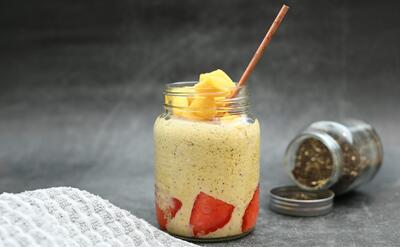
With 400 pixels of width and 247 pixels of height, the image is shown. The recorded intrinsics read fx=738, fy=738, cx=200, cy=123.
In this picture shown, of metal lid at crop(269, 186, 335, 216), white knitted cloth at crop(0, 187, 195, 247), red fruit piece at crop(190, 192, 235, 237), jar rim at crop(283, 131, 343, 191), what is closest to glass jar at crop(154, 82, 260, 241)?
red fruit piece at crop(190, 192, 235, 237)

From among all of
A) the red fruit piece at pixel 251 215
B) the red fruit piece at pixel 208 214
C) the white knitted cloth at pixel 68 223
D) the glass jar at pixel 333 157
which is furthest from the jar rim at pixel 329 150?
the white knitted cloth at pixel 68 223

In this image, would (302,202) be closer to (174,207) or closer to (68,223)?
(174,207)

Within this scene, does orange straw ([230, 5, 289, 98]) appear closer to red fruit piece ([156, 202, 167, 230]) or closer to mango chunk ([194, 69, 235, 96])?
mango chunk ([194, 69, 235, 96])

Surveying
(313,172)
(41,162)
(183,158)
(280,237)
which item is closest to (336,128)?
(313,172)

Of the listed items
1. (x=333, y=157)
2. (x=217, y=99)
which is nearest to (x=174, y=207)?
(x=217, y=99)

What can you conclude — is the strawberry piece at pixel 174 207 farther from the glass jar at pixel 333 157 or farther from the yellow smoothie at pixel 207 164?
the glass jar at pixel 333 157

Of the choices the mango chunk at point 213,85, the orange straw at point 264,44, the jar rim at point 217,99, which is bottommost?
the jar rim at point 217,99
